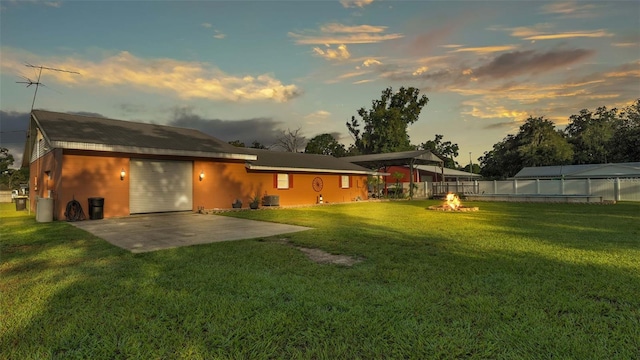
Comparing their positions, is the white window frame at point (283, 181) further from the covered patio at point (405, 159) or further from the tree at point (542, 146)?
the tree at point (542, 146)

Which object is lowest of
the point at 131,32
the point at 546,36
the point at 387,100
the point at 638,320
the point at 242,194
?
the point at 638,320

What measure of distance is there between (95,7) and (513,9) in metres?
15.9

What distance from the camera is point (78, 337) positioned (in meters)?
2.67

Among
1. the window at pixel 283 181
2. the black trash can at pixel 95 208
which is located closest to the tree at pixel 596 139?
the window at pixel 283 181

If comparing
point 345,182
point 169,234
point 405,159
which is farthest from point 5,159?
point 405,159

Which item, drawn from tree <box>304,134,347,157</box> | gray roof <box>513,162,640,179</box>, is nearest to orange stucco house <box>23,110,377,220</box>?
gray roof <box>513,162,640,179</box>

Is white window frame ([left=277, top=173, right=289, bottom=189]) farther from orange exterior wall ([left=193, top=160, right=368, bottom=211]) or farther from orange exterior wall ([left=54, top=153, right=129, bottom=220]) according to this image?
orange exterior wall ([left=54, top=153, right=129, bottom=220])

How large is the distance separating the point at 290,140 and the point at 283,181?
28489 mm

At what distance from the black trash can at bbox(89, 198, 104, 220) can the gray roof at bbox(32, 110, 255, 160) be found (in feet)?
6.40

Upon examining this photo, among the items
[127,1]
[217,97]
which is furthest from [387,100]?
[127,1]

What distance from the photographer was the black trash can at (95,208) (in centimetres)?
1186

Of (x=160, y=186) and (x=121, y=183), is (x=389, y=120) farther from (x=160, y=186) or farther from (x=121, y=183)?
(x=121, y=183)

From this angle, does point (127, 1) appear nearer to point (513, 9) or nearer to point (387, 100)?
point (513, 9)

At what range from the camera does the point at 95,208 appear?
11.9 meters
